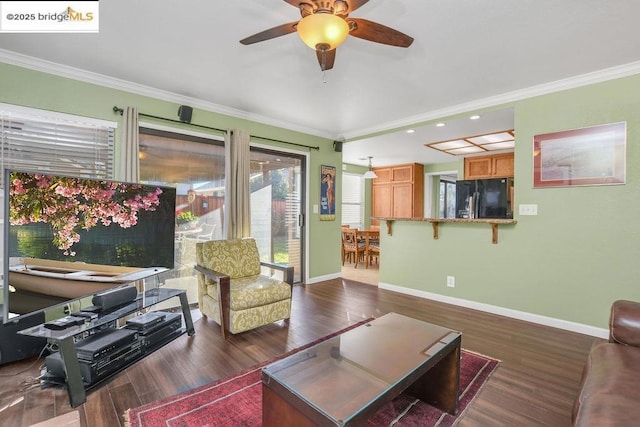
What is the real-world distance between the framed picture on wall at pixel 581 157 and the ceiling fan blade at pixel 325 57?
250cm

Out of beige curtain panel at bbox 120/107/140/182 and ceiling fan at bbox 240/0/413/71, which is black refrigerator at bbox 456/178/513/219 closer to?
ceiling fan at bbox 240/0/413/71

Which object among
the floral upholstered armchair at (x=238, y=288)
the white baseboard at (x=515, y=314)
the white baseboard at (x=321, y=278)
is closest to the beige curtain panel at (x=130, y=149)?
the floral upholstered armchair at (x=238, y=288)

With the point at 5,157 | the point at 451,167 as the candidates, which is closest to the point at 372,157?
the point at 451,167

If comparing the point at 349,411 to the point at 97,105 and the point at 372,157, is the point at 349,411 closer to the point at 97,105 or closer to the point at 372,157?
the point at 97,105

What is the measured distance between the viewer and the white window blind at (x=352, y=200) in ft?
25.3

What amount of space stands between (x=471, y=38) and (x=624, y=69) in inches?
64.0

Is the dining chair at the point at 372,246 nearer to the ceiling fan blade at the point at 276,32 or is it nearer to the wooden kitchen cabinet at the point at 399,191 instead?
the wooden kitchen cabinet at the point at 399,191

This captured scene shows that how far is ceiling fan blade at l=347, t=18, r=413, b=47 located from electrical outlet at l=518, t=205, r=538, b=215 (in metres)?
2.40

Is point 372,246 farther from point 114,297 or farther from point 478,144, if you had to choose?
point 114,297

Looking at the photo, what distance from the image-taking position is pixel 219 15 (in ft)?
6.70

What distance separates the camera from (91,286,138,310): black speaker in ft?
7.27

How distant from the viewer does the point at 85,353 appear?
76.9 inches

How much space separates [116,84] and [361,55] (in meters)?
2.45

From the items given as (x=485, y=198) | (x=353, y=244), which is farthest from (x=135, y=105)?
(x=353, y=244)
